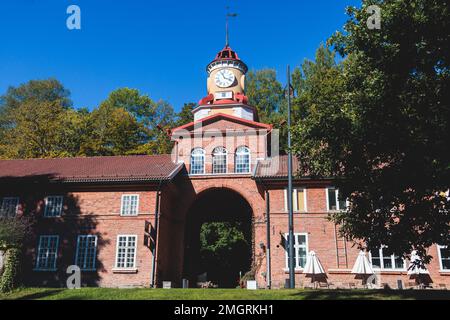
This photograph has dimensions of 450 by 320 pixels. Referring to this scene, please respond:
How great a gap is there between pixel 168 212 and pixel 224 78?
611 inches

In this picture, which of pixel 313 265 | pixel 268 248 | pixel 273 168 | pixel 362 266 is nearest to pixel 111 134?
pixel 273 168

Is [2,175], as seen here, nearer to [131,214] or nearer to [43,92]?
[131,214]

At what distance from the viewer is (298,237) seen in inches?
985

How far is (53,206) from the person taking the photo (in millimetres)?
26469

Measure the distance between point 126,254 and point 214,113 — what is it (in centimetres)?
1497

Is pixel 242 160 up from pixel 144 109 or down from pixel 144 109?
down

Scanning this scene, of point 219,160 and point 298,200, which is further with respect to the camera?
point 219,160

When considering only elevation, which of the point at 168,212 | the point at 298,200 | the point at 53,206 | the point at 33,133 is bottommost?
the point at 168,212

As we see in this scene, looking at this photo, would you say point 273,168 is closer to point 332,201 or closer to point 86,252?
point 332,201

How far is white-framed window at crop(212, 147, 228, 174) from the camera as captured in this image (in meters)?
29.9

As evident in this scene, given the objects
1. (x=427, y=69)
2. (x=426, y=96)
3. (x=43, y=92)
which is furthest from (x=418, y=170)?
(x=43, y=92)

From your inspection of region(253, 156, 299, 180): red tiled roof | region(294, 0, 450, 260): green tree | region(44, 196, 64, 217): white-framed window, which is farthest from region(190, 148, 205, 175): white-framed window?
region(294, 0, 450, 260): green tree

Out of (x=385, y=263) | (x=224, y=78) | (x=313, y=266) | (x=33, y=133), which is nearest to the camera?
(x=313, y=266)

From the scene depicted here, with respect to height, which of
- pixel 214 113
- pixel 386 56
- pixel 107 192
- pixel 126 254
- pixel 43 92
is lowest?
pixel 126 254
